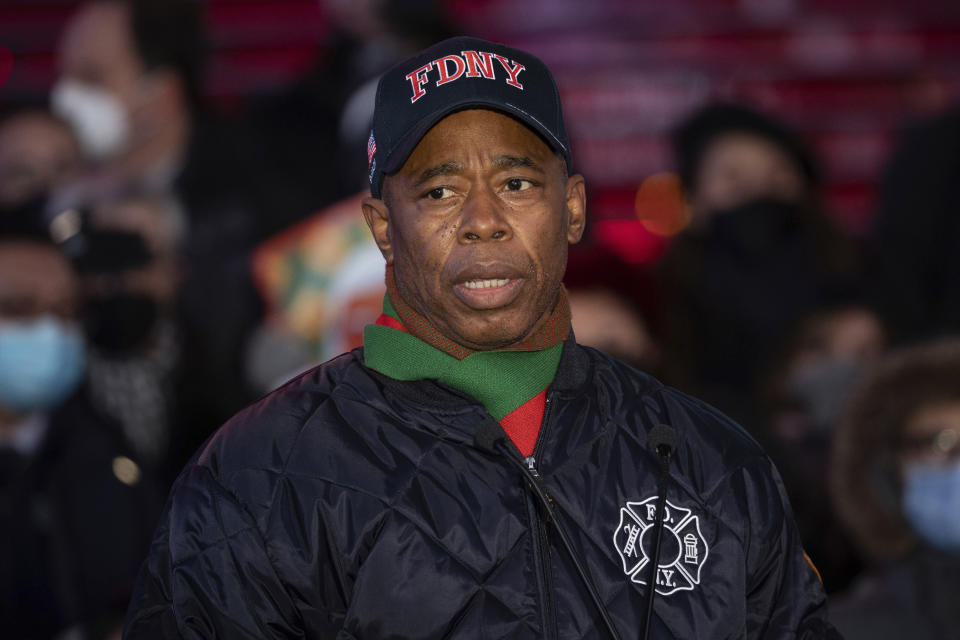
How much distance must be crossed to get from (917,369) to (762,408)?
31.0 inches

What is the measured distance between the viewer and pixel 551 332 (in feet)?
5.90

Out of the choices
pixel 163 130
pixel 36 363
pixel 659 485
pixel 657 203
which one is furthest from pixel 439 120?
pixel 657 203

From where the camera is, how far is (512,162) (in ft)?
5.62

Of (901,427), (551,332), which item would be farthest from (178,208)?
(551,332)

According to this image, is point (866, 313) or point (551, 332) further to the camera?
point (866, 313)

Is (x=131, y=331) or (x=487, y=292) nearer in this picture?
(x=487, y=292)

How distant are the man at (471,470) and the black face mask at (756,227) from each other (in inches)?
122

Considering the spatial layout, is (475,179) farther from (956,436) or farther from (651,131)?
(651,131)

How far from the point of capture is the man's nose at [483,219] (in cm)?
169

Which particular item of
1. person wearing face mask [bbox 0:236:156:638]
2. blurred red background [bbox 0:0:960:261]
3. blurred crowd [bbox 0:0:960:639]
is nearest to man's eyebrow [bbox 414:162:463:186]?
blurred crowd [bbox 0:0:960:639]

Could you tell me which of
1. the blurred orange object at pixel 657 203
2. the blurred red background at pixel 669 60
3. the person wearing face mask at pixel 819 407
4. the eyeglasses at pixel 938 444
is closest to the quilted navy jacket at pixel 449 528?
the eyeglasses at pixel 938 444

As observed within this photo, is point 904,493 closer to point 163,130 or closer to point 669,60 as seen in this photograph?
point 163,130

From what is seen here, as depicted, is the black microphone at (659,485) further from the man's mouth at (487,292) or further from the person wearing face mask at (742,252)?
the person wearing face mask at (742,252)

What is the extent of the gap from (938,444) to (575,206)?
1.94 metres
